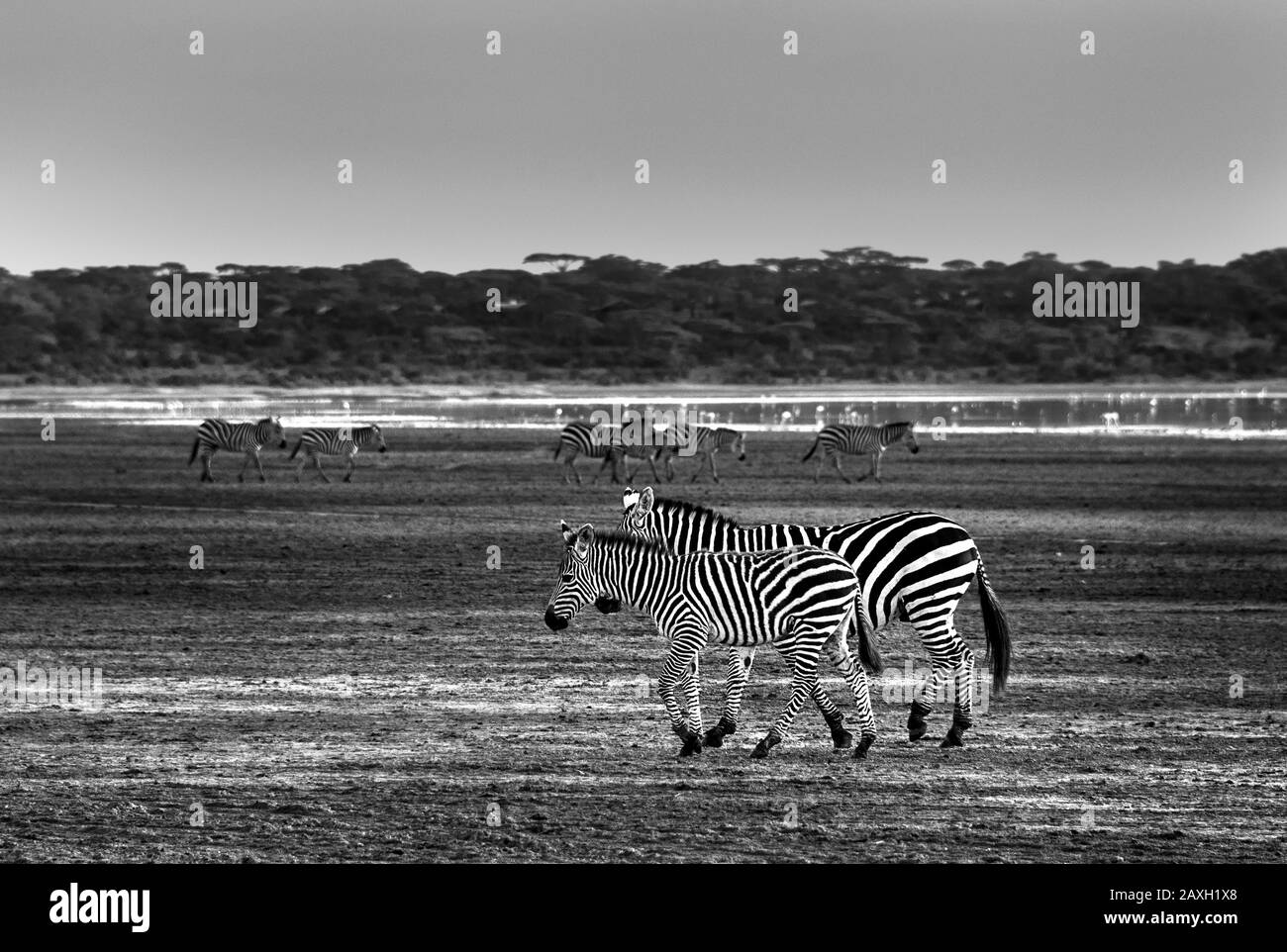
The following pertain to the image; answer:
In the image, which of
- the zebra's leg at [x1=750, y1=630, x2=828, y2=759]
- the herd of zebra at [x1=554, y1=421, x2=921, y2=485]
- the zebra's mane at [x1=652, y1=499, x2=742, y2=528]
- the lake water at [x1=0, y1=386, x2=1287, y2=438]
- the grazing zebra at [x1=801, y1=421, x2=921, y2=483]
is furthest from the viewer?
the lake water at [x1=0, y1=386, x2=1287, y2=438]

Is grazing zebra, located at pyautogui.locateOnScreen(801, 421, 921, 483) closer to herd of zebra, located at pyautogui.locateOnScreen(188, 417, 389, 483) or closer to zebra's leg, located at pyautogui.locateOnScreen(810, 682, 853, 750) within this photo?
herd of zebra, located at pyautogui.locateOnScreen(188, 417, 389, 483)

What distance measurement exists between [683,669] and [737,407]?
232ft

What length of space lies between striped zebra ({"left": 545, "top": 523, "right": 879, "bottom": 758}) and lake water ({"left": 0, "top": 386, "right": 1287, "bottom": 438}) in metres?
37.5

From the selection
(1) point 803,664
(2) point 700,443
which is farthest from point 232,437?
(1) point 803,664

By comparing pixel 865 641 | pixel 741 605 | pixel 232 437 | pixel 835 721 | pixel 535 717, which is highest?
pixel 232 437

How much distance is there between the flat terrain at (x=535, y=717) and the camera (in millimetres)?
8469

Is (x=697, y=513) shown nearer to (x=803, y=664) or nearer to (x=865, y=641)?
(x=865, y=641)

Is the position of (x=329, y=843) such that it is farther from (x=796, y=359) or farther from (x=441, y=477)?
(x=796, y=359)

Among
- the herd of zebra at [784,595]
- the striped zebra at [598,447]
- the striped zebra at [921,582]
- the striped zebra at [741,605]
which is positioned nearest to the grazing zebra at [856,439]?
the striped zebra at [598,447]

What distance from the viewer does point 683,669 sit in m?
9.96

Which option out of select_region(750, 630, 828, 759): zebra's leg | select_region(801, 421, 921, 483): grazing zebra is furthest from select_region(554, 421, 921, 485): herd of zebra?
select_region(750, 630, 828, 759): zebra's leg

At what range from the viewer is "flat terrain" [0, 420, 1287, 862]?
8469 millimetres

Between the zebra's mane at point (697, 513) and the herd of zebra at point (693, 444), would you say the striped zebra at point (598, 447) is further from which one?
the zebra's mane at point (697, 513)
